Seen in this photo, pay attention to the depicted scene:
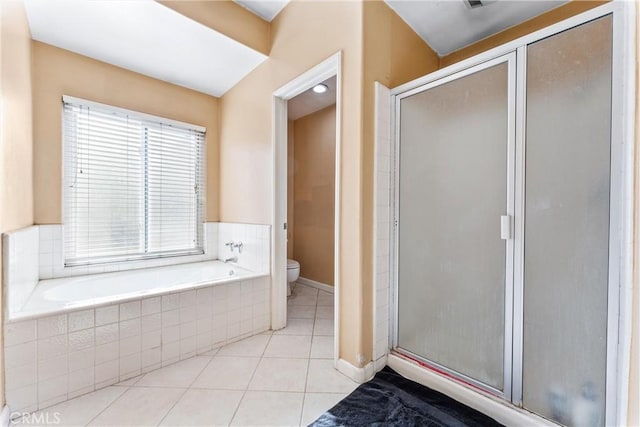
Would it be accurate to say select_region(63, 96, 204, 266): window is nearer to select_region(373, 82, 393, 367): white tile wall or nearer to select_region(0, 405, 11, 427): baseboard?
select_region(0, 405, 11, 427): baseboard

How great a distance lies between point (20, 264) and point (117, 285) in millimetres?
767

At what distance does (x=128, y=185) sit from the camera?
8.16ft

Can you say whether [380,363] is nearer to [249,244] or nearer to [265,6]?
[249,244]

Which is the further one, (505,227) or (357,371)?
(357,371)

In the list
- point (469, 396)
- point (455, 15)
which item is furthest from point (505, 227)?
point (455, 15)

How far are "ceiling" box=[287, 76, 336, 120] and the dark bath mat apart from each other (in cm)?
264

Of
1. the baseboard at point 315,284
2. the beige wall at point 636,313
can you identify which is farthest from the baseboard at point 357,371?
the baseboard at point 315,284

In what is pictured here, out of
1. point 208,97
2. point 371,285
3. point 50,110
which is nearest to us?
point 371,285

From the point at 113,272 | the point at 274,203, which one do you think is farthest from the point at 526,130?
the point at 113,272

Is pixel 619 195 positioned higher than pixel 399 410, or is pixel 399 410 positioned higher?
pixel 619 195

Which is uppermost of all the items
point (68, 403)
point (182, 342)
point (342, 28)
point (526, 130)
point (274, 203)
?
point (342, 28)

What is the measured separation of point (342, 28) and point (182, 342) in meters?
2.38

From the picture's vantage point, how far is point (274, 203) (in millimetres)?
2213

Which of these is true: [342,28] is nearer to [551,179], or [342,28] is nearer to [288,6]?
[288,6]
